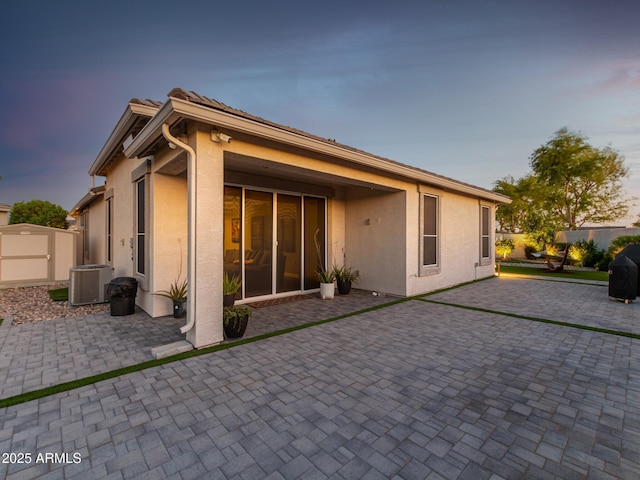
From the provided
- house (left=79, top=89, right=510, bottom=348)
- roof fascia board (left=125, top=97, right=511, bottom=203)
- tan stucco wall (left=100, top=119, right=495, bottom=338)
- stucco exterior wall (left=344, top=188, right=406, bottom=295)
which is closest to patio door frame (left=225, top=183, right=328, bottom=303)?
house (left=79, top=89, right=510, bottom=348)

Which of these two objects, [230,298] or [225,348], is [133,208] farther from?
[225,348]

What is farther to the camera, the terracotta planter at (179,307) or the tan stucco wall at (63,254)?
the tan stucco wall at (63,254)

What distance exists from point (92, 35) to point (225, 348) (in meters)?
11.9

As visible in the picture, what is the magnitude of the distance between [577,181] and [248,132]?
29519 mm

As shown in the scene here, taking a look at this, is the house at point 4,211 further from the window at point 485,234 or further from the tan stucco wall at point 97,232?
the window at point 485,234

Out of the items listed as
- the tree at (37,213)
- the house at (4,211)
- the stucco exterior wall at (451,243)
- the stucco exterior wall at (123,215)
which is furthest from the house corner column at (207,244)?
the tree at (37,213)

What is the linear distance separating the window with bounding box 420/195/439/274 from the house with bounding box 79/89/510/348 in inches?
1.4

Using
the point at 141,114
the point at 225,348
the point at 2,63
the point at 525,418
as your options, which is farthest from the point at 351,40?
the point at 2,63

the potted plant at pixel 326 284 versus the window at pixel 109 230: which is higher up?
the window at pixel 109 230

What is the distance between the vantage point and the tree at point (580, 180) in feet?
74.3

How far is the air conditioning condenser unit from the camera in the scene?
6297 millimetres

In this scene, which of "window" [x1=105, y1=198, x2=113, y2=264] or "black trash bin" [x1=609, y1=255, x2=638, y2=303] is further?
"window" [x1=105, y1=198, x2=113, y2=264]

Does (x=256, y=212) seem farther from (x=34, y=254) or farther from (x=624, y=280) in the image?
(x=624, y=280)

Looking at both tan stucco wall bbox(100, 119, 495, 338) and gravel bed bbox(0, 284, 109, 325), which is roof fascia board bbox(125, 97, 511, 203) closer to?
tan stucco wall bbox(100, 119, 495, 338)
